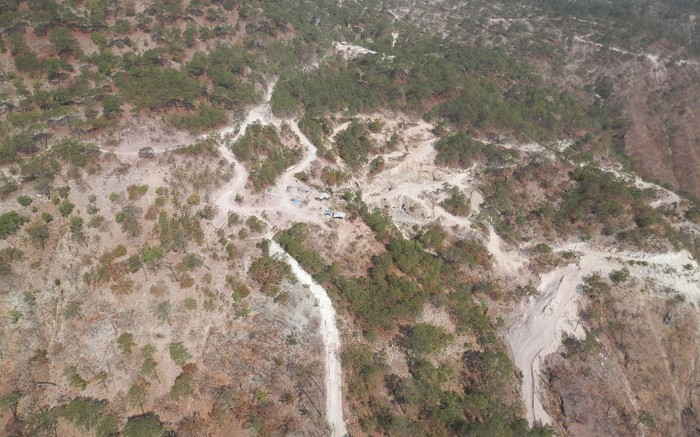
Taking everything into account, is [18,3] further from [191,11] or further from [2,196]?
[2,196]

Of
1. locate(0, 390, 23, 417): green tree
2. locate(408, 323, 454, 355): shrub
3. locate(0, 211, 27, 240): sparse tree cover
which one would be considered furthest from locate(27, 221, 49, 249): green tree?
locate(408, 323, 454, 355): shrub

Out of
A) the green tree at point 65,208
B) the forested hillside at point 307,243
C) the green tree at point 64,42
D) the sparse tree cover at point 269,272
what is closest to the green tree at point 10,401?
the forested hillside at point 307,243

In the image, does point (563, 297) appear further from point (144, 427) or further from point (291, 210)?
point (144, 427)

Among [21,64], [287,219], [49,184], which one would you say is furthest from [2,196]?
[287,219]

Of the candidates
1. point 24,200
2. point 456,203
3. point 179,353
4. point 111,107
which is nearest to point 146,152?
point 111,107

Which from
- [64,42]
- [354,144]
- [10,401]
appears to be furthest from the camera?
[354,144]

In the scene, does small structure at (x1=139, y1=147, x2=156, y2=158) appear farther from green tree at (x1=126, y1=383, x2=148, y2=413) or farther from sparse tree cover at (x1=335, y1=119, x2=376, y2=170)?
green tree at (x1=126, y1=383, x2=148, y2=413)

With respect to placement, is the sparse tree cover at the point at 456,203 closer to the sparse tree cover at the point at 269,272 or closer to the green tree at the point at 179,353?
the sparse tree cover at the point at 269,272
